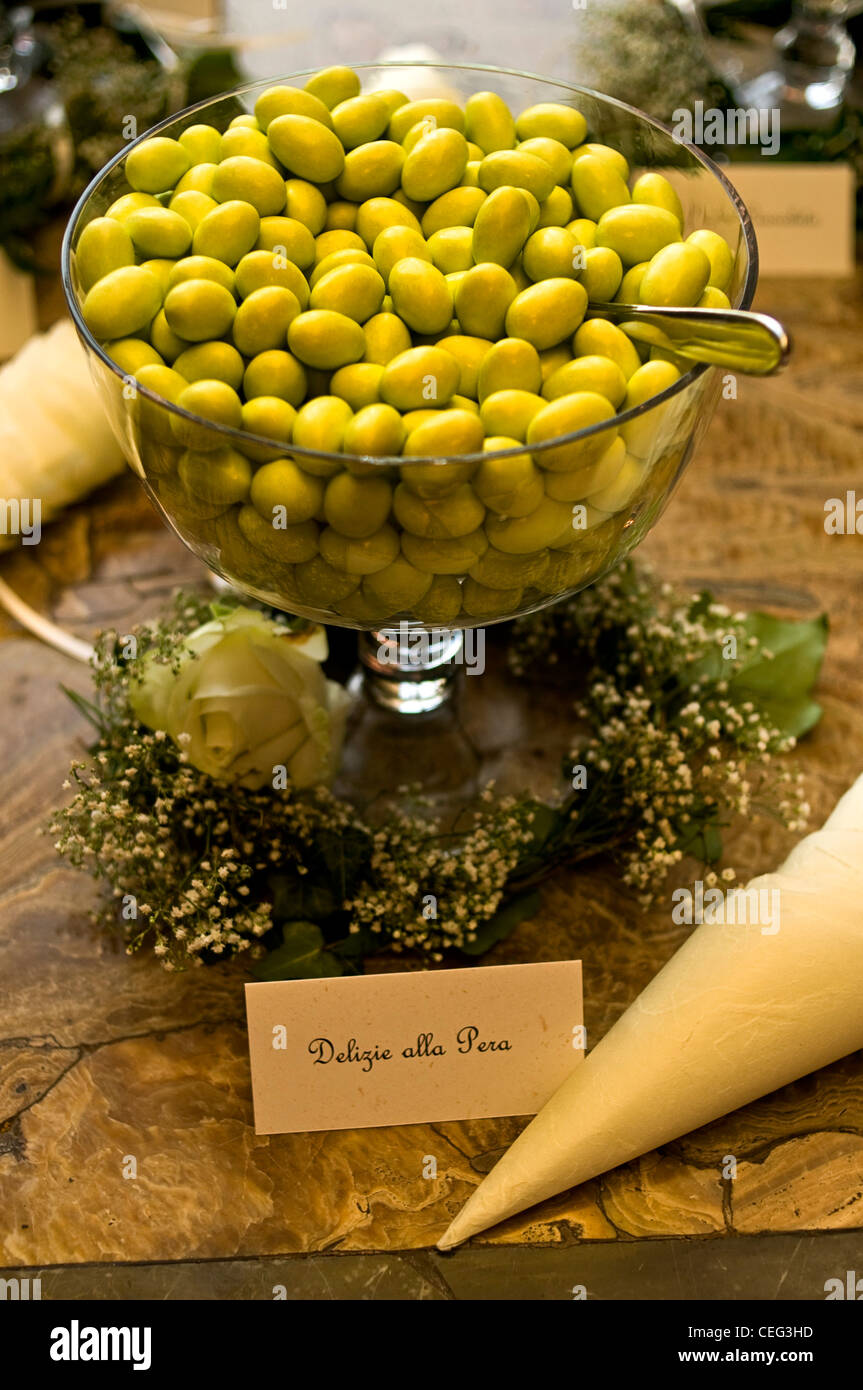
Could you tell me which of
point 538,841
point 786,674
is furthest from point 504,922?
point 786,674

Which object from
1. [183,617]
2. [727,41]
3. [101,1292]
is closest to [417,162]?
[183,617]

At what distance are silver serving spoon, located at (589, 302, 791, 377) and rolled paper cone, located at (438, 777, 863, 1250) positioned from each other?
0.97 feet

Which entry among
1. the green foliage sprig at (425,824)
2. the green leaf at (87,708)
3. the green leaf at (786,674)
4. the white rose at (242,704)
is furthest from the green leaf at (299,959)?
the green leaf at (786,674)

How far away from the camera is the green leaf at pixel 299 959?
77cm

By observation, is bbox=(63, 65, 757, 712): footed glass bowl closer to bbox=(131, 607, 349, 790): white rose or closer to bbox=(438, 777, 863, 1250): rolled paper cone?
bbox=(131, 607, 349, 790): white rose

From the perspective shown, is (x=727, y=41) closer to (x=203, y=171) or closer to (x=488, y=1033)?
(x=203, y=171)

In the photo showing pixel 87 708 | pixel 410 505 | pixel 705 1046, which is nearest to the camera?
pixel 410 505

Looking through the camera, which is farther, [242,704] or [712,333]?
[242,704]

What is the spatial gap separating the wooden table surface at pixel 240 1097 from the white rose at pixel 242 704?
130 mm

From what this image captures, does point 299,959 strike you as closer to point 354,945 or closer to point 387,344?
point 354,945

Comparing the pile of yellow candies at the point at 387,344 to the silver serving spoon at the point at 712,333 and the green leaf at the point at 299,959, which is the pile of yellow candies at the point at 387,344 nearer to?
the silver serving spoon at the point at 712,333

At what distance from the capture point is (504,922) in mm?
812

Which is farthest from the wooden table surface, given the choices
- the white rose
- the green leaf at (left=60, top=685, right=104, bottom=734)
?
the white rose

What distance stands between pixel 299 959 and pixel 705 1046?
241 mm
